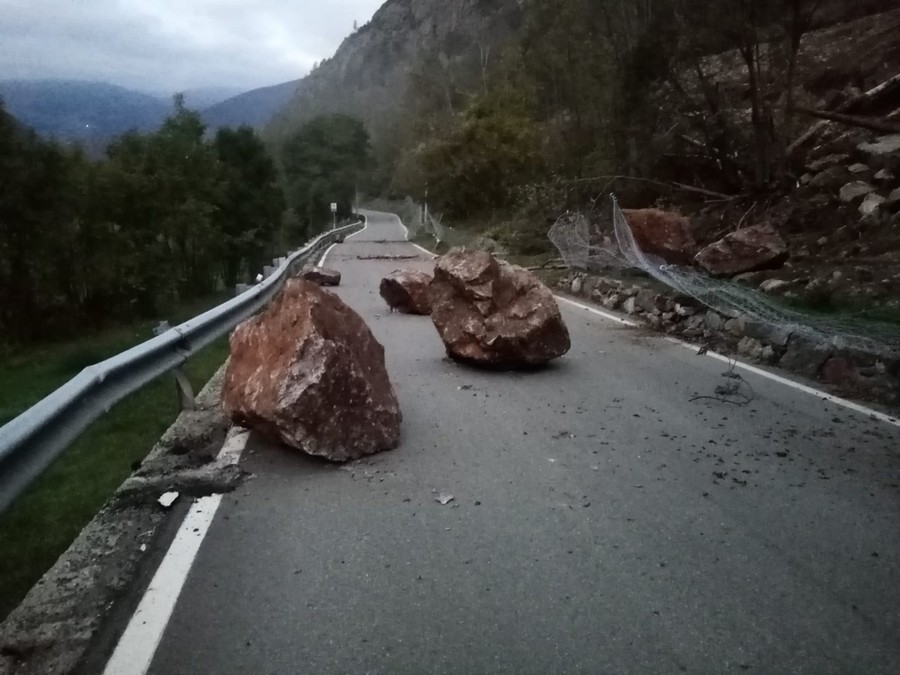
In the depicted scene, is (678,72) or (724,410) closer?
(724,410)

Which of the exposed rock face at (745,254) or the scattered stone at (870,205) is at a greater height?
the scattered stone at (870,205)

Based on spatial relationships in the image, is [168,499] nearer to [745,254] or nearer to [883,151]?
[745,254]

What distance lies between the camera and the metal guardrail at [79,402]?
3617 mm

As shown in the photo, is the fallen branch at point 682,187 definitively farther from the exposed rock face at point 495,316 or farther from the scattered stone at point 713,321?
the exposed rock face at point 495,316

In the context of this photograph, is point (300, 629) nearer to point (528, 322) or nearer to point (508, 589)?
point (508, 589)

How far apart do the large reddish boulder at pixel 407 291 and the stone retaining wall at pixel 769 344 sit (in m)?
3.19

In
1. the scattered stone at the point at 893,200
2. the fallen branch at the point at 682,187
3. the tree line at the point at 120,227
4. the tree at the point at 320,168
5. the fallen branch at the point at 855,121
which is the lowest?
the tree at the point at 320,168

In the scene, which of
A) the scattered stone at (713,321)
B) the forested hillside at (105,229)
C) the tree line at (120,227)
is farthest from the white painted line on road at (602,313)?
the tree line at (120,227)

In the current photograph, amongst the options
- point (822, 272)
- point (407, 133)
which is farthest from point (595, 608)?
point (407, 133)

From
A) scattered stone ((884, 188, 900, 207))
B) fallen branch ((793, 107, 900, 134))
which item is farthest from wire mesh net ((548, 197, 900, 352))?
fallen branch ((793, 107, 900, 134))

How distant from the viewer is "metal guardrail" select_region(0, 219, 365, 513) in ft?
11.9

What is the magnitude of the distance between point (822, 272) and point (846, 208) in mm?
3547

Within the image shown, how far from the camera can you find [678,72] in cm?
2028

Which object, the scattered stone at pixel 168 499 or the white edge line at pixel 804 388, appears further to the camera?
the white edge line at pixel 804 388
